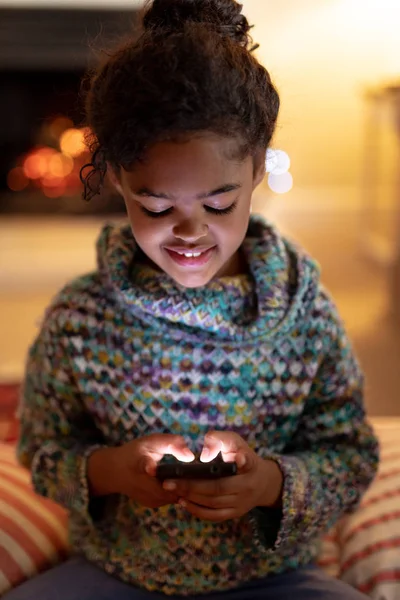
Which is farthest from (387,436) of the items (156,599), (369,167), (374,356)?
(369,167)

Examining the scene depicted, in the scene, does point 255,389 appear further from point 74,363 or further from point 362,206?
point 362,206

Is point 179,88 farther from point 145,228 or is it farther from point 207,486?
point 207,486

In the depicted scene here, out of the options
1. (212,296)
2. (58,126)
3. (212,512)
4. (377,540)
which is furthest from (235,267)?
(58,126)

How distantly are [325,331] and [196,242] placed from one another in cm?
19

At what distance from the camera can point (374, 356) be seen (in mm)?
2115

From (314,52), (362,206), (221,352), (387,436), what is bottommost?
(387,436)

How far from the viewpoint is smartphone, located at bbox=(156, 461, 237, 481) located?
660 mm

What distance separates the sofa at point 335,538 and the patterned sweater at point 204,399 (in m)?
0.08

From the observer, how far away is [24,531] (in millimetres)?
920

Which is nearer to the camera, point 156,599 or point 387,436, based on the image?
point 156,599

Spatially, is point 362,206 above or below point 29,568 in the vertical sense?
above

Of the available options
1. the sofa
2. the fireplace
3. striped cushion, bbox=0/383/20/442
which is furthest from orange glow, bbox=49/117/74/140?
the sofa

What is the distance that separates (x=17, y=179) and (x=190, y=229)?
2.38 metres

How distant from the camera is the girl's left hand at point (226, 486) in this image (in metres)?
0.70
